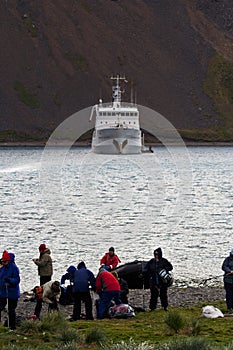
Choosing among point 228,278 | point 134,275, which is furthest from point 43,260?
point 228,278

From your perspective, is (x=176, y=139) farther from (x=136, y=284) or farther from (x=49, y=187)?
(x=136, y=284)

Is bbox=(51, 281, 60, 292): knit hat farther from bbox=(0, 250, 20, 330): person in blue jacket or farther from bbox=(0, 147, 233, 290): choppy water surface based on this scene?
bbox=(0, 147, 233, 290): choppy water surface

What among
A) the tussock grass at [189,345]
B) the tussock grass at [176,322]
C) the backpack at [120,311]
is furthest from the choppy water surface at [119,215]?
the tussock grass at [189,345]

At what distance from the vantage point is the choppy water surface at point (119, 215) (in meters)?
35.4

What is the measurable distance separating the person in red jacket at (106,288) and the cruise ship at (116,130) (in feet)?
346

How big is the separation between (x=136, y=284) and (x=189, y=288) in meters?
3.17

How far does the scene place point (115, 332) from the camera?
18.2 metres

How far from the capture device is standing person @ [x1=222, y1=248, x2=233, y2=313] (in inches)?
814

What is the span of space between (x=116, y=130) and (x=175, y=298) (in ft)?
333

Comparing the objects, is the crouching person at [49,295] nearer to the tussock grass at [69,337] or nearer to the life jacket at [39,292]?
the life jacket at [39,292]

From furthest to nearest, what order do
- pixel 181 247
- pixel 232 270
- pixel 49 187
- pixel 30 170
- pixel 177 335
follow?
pixel 30 170 < pixel 49 187 < pixel 181 247 < pixel 232 270 < pixel 177 335

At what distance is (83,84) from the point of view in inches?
7224

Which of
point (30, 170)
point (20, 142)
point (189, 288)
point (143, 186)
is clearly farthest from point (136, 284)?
point (20, 142)

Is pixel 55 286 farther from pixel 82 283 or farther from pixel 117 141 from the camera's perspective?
pixel 117 141
